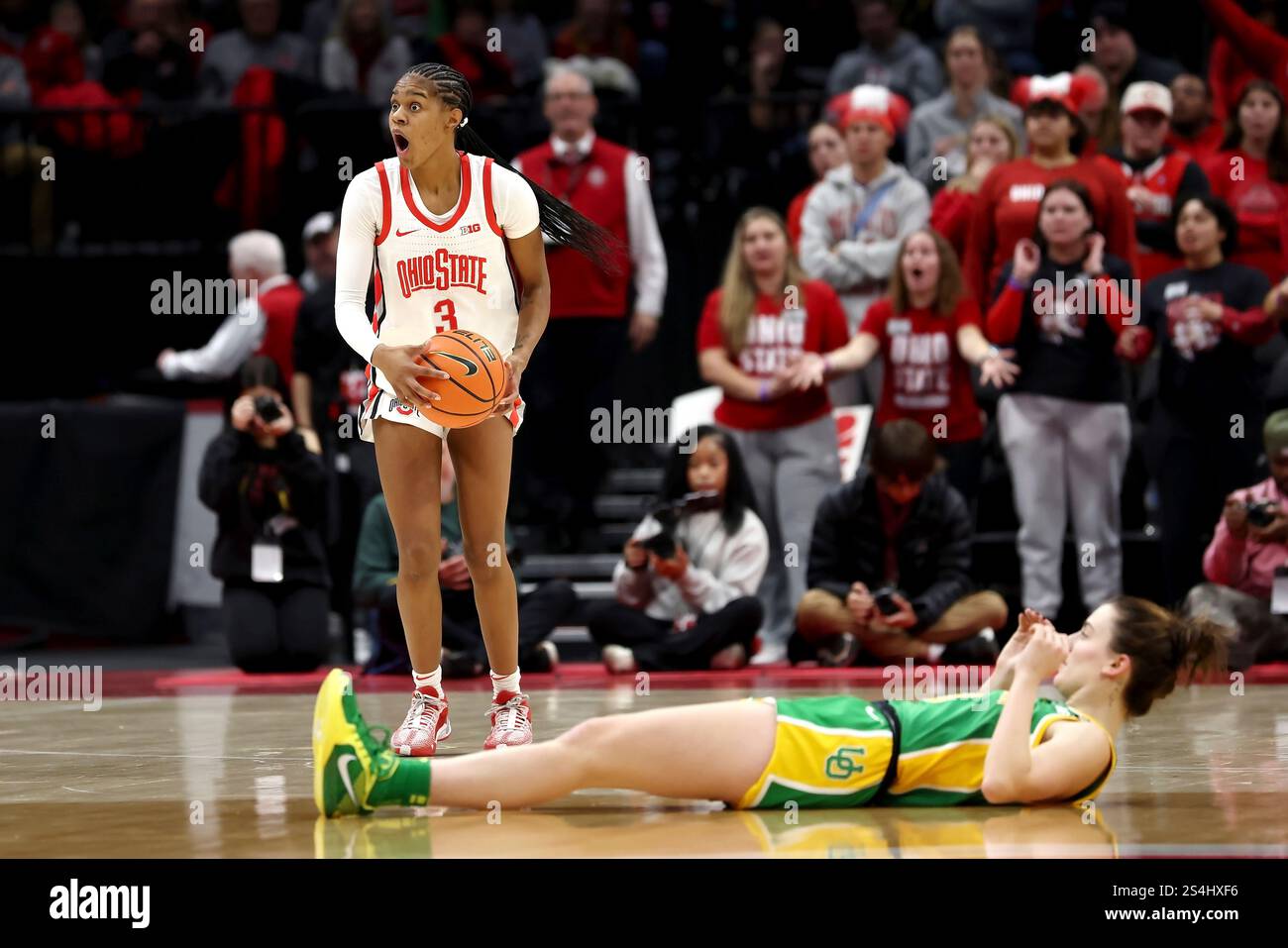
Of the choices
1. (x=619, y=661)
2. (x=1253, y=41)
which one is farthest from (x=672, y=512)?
(x=1253, y=41)

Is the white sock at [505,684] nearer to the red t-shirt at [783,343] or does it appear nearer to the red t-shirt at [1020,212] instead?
the red t-shirt at [783,343]

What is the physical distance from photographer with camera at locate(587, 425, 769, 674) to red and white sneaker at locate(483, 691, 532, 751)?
2818mm

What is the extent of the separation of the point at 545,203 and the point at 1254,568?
3.88 m

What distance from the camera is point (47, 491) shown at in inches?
367

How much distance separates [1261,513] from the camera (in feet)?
24.6

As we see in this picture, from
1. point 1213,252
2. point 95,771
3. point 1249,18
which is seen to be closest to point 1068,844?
point 95,771

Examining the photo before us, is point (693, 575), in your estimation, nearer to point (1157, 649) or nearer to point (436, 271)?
point (436, 271)

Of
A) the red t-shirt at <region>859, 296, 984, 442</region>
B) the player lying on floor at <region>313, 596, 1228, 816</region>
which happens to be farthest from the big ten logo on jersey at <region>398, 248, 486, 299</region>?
the red t-shirt at <region>859, 296, 984, 442</region>

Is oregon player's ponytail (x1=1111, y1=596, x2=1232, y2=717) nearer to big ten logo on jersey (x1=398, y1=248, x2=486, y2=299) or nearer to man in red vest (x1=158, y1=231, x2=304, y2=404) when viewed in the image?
big ten logo on jersey (x1=398, y1=248, x2=486, y2=299)

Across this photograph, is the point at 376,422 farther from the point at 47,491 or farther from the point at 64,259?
the point at 64,259

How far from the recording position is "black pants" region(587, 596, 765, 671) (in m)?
7.93

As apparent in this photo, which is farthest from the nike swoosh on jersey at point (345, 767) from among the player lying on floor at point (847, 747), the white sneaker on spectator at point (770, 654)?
the white sneaker on spectator at point (770, 654)

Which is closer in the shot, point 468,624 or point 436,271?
point 436,271
